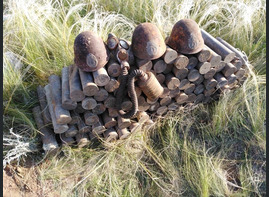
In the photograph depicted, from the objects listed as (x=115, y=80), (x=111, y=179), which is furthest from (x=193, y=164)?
(x=115, y=80)

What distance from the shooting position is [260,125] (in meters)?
2.90

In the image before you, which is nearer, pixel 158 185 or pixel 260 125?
pixel 158 185

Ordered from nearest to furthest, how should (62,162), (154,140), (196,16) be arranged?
1. (62,162)
2. (154,140)
3. (196,16)

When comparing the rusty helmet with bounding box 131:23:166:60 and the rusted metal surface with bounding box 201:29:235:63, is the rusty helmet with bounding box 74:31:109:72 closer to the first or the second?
the rusty helmet with bounding box 131:23:166:60

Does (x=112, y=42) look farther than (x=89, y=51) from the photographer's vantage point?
Yes

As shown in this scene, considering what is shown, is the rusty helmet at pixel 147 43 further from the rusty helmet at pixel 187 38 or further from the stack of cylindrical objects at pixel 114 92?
the rusty helmet at pixel 187 38

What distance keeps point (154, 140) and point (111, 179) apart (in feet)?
2.16

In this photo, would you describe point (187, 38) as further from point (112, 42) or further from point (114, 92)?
point (114, 92)

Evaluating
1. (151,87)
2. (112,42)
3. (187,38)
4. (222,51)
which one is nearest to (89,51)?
(112,42)

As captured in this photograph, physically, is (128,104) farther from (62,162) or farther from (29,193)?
(29,193)

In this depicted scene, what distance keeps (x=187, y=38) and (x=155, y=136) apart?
1127 mm

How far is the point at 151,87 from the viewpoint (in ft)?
7.79

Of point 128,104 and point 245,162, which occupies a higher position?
point 128,104

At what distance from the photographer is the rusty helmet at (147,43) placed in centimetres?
221
